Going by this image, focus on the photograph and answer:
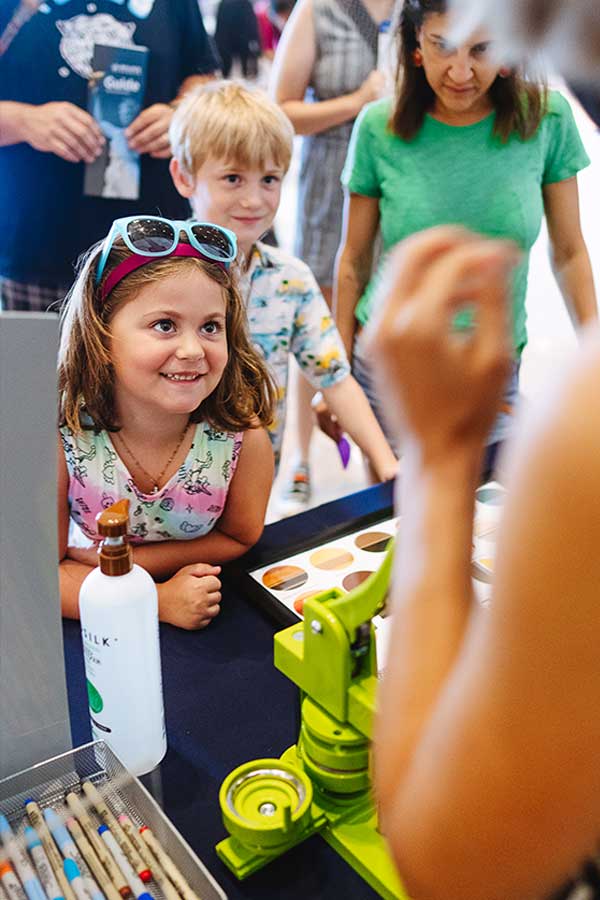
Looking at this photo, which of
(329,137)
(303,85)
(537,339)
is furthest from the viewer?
(537,339)

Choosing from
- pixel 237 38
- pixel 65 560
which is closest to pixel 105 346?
pixel 65 560

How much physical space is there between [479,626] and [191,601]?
635 mm

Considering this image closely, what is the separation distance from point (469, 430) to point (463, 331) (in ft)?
0.21

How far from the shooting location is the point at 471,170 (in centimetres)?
166

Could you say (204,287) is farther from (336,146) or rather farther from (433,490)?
(336,146)

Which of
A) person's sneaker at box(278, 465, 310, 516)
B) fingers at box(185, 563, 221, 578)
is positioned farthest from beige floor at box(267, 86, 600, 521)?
fingers at box(185, 563, 221, 578)

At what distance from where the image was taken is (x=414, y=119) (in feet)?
5.46

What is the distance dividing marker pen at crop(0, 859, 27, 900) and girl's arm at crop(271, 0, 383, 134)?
219 cm

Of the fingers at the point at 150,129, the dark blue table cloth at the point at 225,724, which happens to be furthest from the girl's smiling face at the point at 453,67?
the dark blue table cloth at the point at 225,724

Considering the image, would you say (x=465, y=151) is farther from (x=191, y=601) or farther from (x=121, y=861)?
(x=121, y=861)

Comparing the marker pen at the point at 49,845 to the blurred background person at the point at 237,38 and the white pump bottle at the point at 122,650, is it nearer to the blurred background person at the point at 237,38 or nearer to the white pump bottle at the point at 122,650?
the white pump bottle at the point at 122,650

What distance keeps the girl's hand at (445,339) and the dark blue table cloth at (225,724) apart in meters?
0.41

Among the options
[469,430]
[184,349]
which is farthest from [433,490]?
[184,349]

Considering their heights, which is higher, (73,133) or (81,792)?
(73,133)
